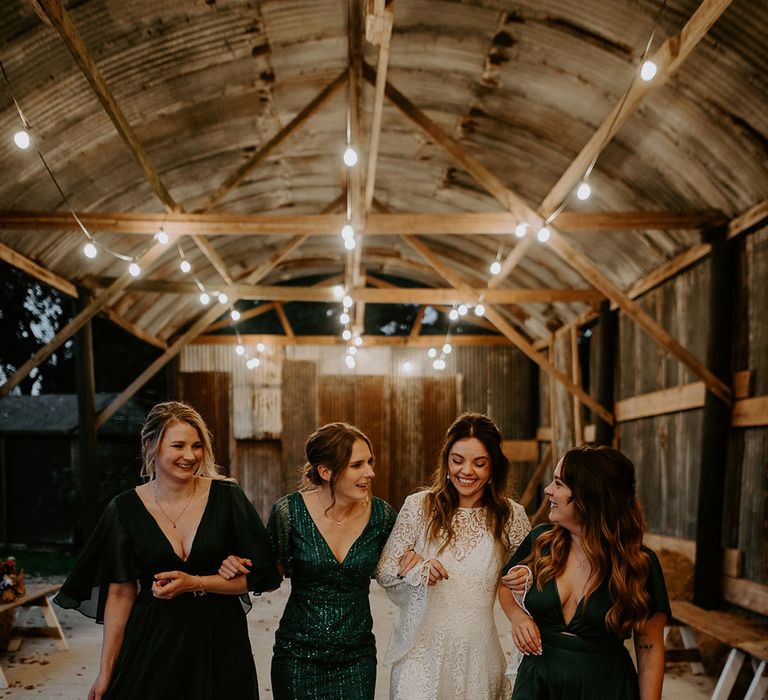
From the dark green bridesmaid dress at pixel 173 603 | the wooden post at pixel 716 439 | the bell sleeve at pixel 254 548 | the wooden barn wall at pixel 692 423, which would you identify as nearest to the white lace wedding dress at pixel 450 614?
the bell sleeve at pixel 254 548

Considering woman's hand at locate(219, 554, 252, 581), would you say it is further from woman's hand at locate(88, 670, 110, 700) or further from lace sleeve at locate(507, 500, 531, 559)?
lace sleeve at locate(507, 500, 531, 559)

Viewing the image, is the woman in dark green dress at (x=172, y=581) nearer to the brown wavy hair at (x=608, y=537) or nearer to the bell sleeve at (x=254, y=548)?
the bell sleeve at (x=254, y=548)

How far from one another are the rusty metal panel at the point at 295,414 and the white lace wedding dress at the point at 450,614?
11.8 meters

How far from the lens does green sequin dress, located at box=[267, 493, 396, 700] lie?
132 inches

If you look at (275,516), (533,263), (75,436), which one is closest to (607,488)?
(275,516)

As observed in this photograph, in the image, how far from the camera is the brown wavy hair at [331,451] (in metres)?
3.53

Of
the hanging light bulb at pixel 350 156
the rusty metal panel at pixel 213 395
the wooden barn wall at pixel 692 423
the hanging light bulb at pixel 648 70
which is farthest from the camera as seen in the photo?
the rusty metal panel at pixel 213 395

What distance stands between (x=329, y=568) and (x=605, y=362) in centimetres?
836

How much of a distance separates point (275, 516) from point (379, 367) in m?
12.3

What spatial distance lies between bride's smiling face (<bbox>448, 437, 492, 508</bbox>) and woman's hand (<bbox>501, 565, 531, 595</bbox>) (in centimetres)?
51

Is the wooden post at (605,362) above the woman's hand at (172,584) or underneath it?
above

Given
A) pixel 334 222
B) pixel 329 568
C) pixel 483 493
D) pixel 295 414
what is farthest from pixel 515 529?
pixel 295 414

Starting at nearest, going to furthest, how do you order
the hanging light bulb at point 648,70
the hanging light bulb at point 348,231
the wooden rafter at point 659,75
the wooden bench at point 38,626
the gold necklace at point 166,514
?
the gold necklace at point 166,514
the wooden rafter at point 659,75
the hanging light bulb at point 648,70
the wooden bench at point 38,626
the hanging light bulb at point 348,231

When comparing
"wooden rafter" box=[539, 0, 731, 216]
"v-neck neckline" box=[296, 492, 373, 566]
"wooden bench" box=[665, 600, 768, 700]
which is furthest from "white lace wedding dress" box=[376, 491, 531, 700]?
"wooden rafter" box=[539, 0, 731, 216]
